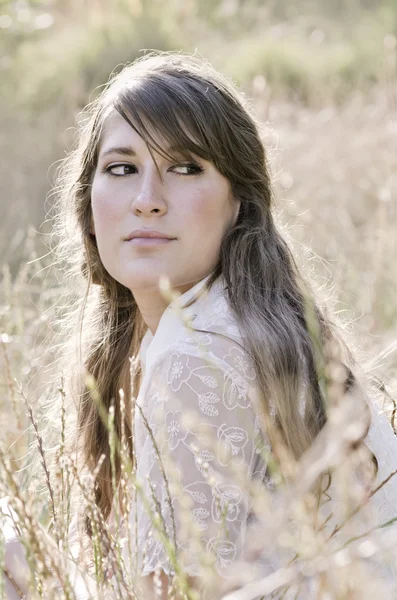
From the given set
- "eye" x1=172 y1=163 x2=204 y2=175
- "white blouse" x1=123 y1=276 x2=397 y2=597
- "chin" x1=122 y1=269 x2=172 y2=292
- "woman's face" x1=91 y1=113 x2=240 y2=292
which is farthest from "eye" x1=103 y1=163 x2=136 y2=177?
"white blouse" x1=123 y1=276 x2=397 y2=597

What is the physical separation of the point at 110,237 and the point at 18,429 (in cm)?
69

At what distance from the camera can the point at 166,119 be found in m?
2.07

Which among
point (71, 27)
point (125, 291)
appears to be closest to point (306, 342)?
point (125, 291)

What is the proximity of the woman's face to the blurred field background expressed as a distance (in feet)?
1.50

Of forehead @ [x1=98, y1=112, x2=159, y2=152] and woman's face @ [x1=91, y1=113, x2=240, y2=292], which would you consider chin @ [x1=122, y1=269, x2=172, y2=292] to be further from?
forehead @ [x1=98, y1=112, x2=159, y2=152]

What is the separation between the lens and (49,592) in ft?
3.53

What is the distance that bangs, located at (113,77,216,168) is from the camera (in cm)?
206

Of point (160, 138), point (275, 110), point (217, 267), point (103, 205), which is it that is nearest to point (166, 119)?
point (160, 138)

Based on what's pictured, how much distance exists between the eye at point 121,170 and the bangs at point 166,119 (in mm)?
89

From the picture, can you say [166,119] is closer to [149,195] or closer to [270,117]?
[149,195]

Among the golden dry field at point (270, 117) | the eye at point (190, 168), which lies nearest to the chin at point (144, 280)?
the eye at point (190, 168)

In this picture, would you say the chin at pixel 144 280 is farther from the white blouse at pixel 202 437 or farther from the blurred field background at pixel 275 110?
the blurred field background at pixel 275 110

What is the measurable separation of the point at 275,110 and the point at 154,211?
485cm

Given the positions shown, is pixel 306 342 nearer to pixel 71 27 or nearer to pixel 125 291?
pixel 125 291
